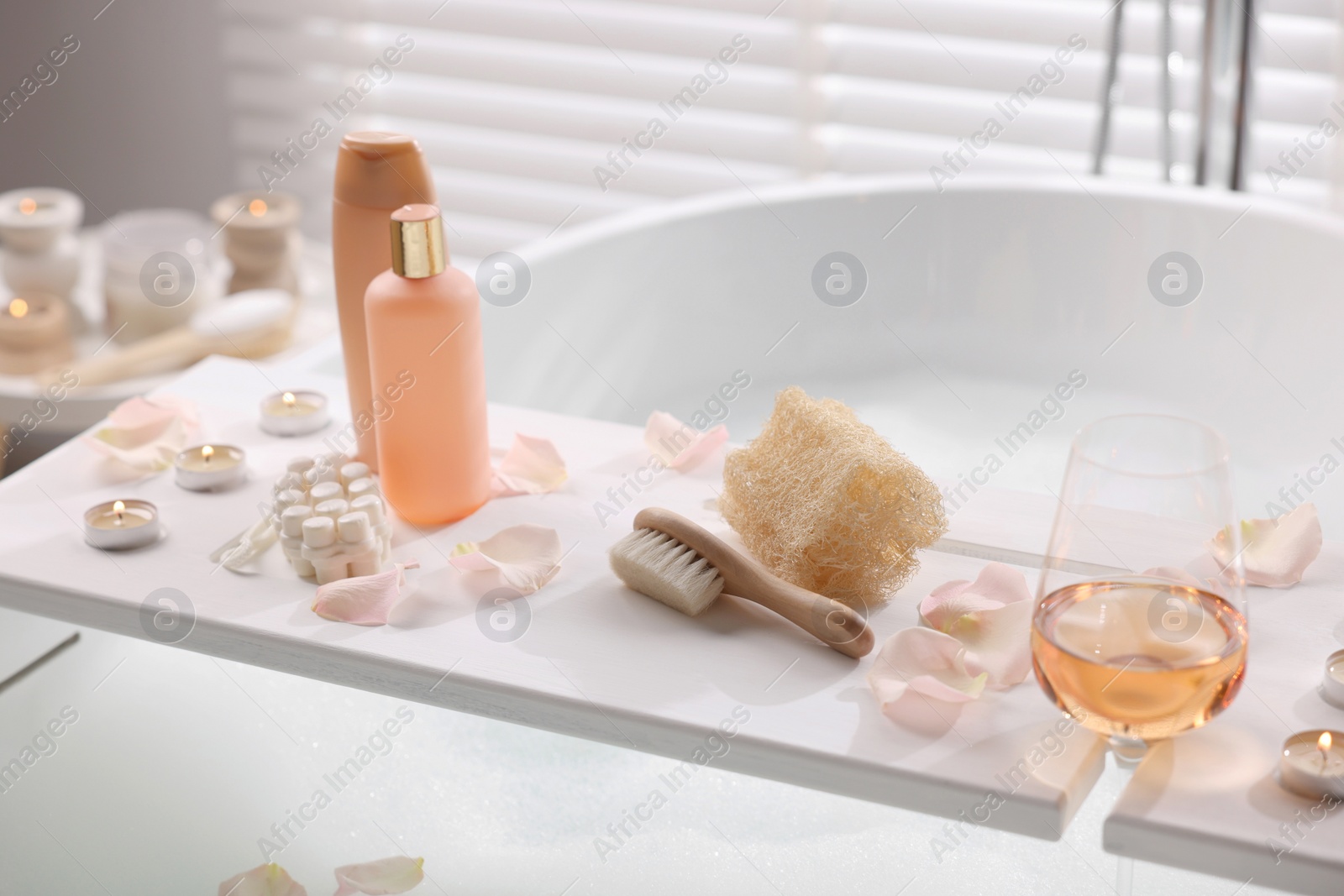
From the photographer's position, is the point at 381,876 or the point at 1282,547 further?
the point at 381,876

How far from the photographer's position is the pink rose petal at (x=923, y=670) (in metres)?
0.64

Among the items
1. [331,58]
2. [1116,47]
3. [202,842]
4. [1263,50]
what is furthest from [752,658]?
[331,58]

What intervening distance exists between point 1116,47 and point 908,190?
0.41 metres

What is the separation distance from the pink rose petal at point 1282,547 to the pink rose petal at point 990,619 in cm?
15

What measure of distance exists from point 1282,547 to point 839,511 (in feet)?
0.92

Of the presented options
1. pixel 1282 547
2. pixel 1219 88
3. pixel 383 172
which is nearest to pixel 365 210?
pixel 383 172

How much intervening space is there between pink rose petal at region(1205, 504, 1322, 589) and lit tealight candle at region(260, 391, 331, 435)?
2.23ft

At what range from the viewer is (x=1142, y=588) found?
0.61 metres

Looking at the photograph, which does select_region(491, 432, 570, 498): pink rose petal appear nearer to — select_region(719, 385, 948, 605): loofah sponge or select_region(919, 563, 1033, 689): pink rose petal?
select_region(719, 385, 948, 605): loofah sponge

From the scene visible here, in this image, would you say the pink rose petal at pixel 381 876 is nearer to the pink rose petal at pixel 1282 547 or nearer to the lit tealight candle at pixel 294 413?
the lit tealight candle at pixel 294 413

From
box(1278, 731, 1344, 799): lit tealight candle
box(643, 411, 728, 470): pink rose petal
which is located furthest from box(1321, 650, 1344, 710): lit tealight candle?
box(643, 411, 728, 470): pink rose petal

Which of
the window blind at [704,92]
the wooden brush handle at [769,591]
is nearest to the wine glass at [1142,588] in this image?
the wooden brush handle at [769,591]

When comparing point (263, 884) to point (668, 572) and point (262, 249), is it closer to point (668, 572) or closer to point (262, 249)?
point (668, 572)

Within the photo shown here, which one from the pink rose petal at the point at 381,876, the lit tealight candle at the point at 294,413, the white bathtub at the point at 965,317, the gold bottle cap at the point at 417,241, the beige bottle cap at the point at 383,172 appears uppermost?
the beige bottle cap at the point at 383,172
